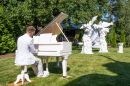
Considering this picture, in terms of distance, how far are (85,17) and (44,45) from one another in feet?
46.8

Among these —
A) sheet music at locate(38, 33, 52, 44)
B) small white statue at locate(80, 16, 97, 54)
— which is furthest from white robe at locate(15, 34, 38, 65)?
small white statue at locate(80, 16, 97, 54)

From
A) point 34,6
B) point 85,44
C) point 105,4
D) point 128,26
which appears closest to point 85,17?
point 85,44

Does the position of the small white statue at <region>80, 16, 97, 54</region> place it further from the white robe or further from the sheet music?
the white robe

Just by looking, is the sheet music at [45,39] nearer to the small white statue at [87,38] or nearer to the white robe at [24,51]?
the white robe at [24,51]

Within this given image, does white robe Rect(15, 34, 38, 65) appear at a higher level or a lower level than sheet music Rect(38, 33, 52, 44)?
lower

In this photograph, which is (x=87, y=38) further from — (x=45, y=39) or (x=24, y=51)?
(x=24, y=51)

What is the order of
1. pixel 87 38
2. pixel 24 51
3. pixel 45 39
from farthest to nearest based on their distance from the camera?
pixel 87 38, pixel 45 39, pixel 24 51

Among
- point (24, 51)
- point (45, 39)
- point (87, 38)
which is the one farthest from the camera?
point (87, 38)

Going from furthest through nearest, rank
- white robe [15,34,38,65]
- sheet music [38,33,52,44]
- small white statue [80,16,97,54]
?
small white statue [80,16,97,54] → sheet music [38,33,52,44] → white robe [15,34,38,65]

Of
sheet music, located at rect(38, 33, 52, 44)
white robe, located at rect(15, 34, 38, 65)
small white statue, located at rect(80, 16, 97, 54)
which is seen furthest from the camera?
small white statue, located at rect(80, 16, 97, 54)

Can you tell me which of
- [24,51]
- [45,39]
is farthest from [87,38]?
[24,51]


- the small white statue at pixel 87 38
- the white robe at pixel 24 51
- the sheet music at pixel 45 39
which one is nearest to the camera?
the white robe at pixel 24 51

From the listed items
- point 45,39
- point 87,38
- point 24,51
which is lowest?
point 24,51

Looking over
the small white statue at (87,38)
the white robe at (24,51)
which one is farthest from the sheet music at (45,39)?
the small white statue at (87,38)
